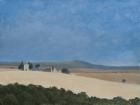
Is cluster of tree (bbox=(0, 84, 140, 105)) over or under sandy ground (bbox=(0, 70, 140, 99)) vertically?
under

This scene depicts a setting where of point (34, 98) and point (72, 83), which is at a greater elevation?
point (72, 83)

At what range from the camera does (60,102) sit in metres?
27.9

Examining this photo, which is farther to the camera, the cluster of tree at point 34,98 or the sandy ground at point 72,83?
the sandy ground at point 72,83

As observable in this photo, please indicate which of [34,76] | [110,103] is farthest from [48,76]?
[110,103]

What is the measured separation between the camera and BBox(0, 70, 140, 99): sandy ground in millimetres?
52844

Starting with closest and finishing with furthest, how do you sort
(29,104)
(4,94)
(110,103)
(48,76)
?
1. (29,104)
2. (4,94)
3. (110,103)
4. (48,76)

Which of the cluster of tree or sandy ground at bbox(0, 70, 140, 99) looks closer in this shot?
the cluster of tree

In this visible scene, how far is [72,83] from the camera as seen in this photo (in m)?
55.3

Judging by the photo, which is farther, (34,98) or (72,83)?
(72,83)

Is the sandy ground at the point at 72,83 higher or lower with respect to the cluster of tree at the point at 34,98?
higher

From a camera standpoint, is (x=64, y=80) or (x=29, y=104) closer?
(x=29, y=104)

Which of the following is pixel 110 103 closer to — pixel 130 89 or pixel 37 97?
pixel 37 97

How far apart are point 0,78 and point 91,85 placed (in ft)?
27.6

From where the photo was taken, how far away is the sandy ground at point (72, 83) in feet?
173
